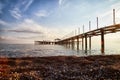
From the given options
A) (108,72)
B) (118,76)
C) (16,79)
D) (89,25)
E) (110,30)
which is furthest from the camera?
(89,25)

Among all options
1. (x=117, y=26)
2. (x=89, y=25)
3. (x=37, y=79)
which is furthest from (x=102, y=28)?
(x=37, y=79)

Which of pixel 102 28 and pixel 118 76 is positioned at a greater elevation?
pixel 102 28

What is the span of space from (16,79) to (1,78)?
33.9 inches

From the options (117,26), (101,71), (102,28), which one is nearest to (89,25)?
(102,28)

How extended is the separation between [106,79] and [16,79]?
189 inches

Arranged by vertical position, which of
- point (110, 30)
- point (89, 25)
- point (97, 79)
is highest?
point (89, 25)

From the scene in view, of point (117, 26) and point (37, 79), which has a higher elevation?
point (117, 26)

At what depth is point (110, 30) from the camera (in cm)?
4009

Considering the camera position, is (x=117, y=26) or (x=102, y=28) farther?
(x=102, y=28)

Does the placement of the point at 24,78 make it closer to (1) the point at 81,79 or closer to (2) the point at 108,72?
(1) the point at 81,79

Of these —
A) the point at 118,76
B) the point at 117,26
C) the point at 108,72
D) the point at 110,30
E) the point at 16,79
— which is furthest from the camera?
the point at 110,30

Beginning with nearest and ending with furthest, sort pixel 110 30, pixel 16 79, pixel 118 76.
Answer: pixel 16 79, pixel 118 76, pixel 110 30

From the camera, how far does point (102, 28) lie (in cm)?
4022

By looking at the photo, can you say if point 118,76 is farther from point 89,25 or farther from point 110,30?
point 89,25
